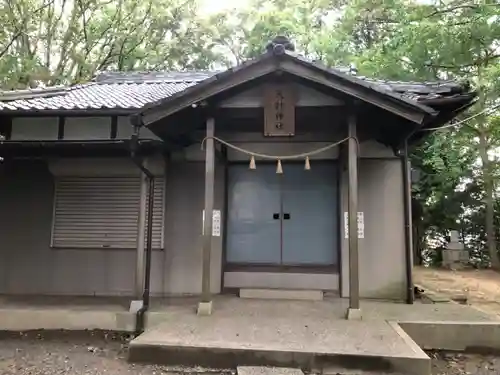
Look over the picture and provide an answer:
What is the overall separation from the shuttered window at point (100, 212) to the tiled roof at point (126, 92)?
1.38 m

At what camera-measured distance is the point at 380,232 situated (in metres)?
7.27

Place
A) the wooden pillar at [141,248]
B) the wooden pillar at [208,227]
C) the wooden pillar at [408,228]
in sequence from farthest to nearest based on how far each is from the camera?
the wooden pillar at [408,228]
the wooden pillar at [141,248]
the wooden pillar at [208,227]

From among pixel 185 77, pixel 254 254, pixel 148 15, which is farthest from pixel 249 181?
pixel 148 15

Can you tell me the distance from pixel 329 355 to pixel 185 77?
8.37 meters

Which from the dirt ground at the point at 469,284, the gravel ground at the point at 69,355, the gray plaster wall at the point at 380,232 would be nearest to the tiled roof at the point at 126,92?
the gray plaster wall at the point at 380,232

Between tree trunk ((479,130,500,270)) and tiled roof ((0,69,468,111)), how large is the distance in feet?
28.6

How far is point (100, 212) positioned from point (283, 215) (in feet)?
10.6

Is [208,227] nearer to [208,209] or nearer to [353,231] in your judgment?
[208,209]

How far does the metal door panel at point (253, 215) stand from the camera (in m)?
7.64

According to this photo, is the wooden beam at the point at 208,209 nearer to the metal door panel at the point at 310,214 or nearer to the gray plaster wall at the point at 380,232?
the metal door panel at the point at 310,214

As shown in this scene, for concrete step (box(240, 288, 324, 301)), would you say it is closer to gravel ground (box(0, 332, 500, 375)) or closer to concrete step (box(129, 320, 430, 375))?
concrete step (box(129, 320, 430, 375))

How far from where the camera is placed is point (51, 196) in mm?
7703

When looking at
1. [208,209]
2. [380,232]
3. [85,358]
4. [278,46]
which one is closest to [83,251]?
[85,358]

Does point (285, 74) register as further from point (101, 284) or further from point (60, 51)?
point (60, 51)
